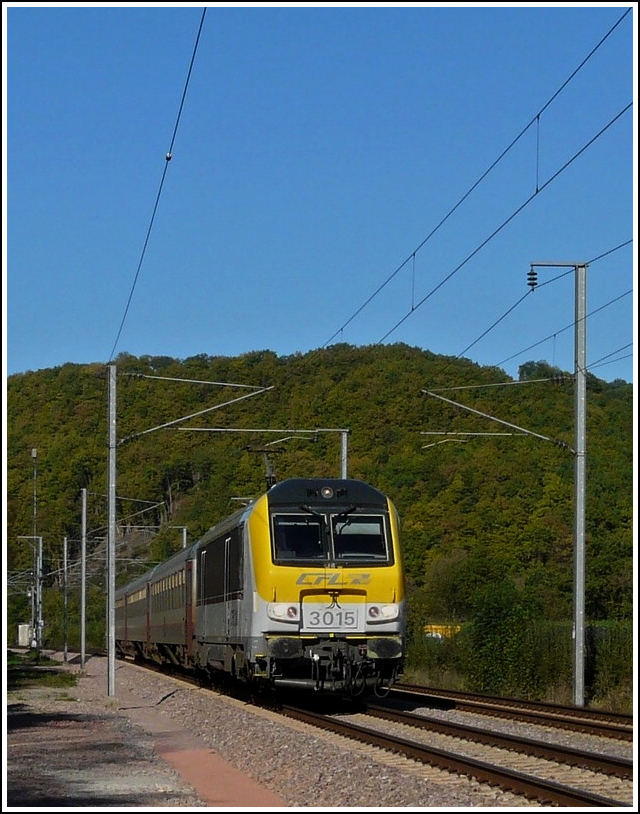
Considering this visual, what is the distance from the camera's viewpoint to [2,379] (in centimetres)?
1363

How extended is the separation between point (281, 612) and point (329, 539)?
4.66 ft

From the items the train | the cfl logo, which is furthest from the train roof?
the cfl logo

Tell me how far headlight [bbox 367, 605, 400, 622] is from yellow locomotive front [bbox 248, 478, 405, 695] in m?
0.02

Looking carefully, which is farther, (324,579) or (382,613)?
(382,613)

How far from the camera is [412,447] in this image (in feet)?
145

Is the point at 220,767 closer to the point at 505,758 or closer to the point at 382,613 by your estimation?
the point at 505,758

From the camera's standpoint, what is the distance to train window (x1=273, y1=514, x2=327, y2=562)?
67.6 ft

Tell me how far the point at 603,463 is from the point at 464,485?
22.1ft

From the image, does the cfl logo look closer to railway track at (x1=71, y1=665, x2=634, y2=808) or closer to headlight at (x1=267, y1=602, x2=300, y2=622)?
headlight at (x1=267, y1=602, x2=300, y2=622)

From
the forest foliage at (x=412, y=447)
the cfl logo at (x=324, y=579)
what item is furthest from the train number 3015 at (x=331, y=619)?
the forest foliage at (x=412, y=447)

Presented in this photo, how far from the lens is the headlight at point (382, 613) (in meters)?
20.5

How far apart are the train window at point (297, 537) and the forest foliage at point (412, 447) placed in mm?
15969

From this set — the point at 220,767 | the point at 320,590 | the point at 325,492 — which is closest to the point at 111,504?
the point at 325,492

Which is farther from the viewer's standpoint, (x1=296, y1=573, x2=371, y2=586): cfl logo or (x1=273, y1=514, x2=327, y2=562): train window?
(x1=273, y1=514, x2=327, y2=562): train window
